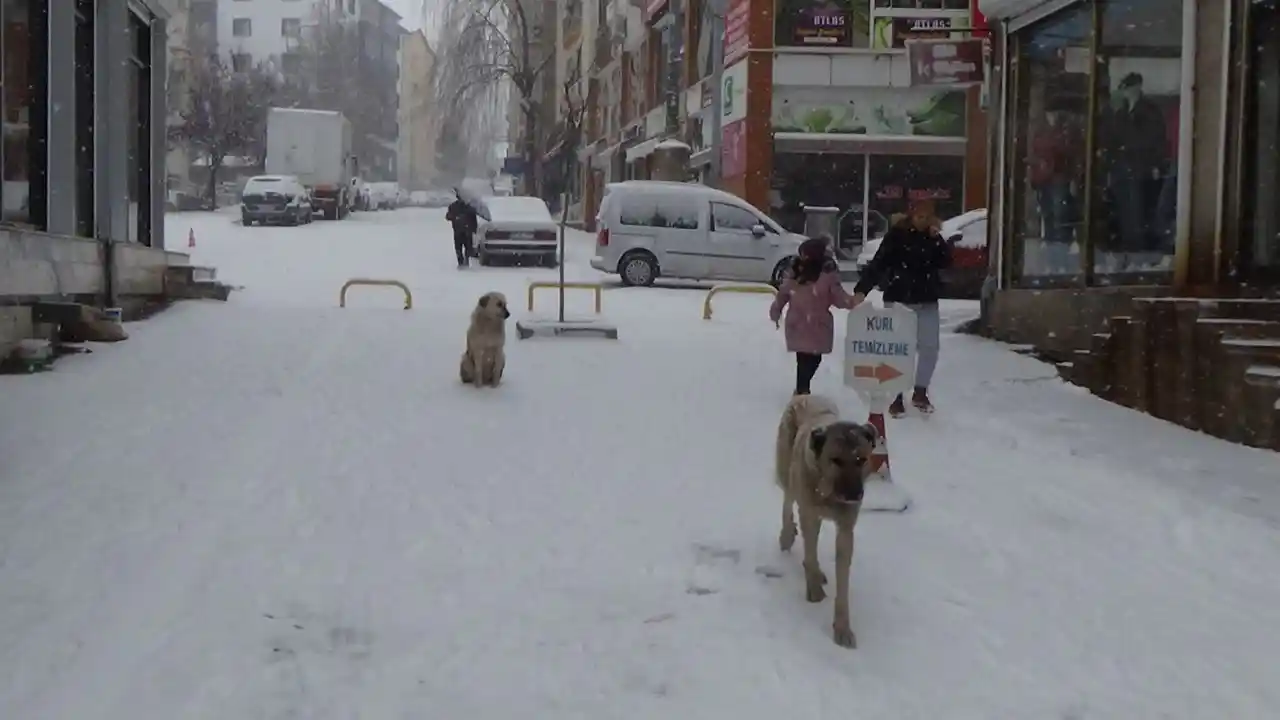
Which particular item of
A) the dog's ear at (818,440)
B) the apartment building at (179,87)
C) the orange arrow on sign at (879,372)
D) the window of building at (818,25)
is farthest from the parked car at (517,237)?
the dog's ear at (818,440)

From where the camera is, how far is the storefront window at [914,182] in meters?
28.3

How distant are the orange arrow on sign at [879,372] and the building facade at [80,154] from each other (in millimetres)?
6634

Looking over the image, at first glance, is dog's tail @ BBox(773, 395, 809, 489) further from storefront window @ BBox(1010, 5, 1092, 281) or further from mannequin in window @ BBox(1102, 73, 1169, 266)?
storefront window @ BBox(1010, 5, 1092, 281)

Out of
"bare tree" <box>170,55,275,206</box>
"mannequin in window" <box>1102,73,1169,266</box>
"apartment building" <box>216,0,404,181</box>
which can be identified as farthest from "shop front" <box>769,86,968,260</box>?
"apartment building" <box>216,0,404,181</box>

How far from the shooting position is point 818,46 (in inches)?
1123

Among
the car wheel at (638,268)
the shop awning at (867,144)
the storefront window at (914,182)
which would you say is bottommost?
the car wheel at (638,268)

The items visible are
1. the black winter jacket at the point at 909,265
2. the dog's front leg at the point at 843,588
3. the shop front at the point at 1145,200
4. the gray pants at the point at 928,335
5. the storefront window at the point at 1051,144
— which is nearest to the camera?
the dog's front leg at the point at 843,588

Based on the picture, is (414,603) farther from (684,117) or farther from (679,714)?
(684,117)

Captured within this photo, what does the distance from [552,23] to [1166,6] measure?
5319 cm

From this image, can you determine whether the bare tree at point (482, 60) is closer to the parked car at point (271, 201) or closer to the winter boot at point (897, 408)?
the parked car at point (271, 201)

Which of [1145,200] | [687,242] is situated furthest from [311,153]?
[1145,200]

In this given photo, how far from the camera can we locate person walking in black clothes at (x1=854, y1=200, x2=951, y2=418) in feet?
32.8

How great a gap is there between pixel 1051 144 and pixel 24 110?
31.0ft

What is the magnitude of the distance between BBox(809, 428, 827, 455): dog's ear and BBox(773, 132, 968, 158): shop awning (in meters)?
23.8
